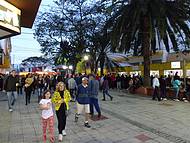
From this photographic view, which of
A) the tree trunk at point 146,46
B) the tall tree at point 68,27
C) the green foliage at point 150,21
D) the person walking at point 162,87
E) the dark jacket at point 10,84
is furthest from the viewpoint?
the tall tree at point 68,27

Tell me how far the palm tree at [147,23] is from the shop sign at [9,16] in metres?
13.1

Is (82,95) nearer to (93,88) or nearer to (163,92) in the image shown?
(93,88)

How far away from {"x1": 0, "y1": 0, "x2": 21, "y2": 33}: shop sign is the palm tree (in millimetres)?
13063

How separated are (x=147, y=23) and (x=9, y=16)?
49.4 ft

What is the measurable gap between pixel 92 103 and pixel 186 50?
46.8 ft

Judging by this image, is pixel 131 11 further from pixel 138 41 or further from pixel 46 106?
A: pixel 46 106

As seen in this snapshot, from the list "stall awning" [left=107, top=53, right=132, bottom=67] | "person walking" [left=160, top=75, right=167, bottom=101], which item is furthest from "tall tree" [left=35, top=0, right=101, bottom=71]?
"person walking" [left=160, top=75, right=167, bottom=101]

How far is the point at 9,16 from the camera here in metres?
8.74

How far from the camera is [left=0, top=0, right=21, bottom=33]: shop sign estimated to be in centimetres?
826

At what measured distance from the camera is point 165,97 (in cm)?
2006

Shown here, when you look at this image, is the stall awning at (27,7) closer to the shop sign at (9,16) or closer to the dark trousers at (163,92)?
the shop sign at (9,16)

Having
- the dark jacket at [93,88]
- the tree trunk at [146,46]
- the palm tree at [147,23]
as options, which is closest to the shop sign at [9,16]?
the dark jacket at [93,88]

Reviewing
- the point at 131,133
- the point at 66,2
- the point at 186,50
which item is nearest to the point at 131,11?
the point at 186,50

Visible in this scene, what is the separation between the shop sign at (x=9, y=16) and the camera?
826cm
